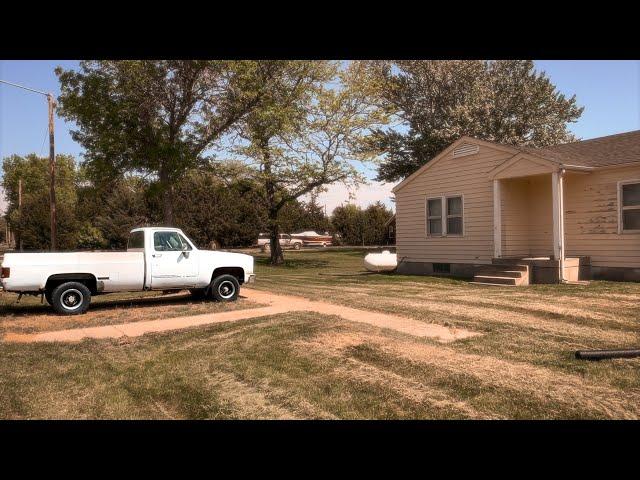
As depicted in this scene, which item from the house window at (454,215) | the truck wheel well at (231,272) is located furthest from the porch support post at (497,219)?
the truck wheel well at (231,272)

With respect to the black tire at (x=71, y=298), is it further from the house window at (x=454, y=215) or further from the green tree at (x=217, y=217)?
the green tree at (x=217, y=217)

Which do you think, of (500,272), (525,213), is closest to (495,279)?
(500,272)

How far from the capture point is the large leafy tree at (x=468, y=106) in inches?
1330

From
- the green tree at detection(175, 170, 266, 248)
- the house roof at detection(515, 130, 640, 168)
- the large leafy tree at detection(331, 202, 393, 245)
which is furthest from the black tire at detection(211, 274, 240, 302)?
the large leafy tree at detection(331, 202, 393, 245)

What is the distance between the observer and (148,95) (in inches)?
883

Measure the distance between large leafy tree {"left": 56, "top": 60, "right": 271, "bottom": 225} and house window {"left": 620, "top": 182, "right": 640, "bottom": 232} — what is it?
1475 cm

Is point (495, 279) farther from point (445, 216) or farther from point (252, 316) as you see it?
point (252, 316)

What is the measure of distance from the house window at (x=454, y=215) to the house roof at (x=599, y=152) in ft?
9.70

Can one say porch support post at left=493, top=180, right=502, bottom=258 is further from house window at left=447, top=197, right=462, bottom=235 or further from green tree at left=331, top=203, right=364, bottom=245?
green tree at left=331, top=203, right=364, bottom=245

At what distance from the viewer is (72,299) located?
1032cm

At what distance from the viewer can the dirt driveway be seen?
7840 millimetres

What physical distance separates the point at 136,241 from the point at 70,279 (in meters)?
1.73
